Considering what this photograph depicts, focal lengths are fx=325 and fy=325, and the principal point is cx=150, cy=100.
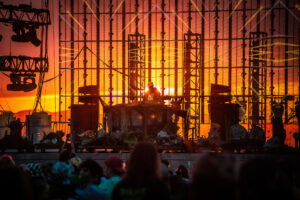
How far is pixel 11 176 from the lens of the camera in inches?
A: 102

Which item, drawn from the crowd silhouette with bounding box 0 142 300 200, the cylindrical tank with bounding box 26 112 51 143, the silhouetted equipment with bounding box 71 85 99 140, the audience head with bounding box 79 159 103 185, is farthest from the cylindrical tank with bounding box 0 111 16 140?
the audience head with bounding box 79 159 103 185

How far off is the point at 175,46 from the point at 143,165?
51.2 feet

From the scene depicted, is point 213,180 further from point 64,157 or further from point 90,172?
point 64,157

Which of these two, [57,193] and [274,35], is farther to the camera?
[274,35]

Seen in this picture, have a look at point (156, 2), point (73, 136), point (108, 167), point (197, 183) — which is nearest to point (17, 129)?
point (73, 136)

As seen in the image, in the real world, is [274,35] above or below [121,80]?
above

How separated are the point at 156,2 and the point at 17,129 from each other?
1109cm

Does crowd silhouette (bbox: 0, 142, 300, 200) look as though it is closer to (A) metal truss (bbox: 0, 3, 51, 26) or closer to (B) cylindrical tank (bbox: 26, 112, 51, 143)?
(A) metal truss (bbox: 0, 3, 51, 26)

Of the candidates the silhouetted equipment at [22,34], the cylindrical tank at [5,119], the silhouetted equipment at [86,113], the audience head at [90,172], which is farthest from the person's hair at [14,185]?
the cylindrical tank at [5,119]

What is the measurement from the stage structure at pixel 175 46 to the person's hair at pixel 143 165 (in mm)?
13178

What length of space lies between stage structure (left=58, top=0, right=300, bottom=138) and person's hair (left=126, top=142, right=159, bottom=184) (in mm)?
13178

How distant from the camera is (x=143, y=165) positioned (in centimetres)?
263

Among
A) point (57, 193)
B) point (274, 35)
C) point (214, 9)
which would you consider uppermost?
point (214, 9)

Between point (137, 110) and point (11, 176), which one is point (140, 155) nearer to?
point (11, 176)
